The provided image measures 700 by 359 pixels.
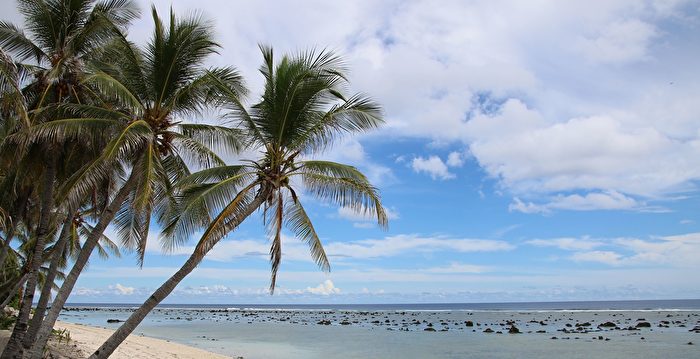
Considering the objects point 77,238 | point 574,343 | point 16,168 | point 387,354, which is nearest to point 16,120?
point 16,168

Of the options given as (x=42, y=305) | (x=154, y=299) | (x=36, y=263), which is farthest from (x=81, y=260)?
(x=36, y=263)

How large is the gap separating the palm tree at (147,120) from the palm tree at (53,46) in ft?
1.68

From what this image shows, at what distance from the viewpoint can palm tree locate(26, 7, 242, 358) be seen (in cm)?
943

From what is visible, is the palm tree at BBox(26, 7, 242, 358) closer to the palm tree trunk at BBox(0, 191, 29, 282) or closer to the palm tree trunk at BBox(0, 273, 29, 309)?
the palm tree trunk at BBox(0, 191, 29, 282)

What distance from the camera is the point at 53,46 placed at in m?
11.7

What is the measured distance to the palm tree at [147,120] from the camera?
943 centimetres

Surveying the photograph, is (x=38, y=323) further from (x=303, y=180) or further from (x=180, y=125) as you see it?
(x=303, y=180)

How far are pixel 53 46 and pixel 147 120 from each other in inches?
138

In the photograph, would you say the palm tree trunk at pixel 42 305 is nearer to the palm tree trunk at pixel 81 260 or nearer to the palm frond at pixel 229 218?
the palm tree trunk at pixel 81 260

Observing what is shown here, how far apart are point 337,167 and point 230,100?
7.97 feet

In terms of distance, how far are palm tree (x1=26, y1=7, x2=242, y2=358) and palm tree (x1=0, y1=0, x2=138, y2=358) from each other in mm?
511

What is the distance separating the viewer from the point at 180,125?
1072 centimetres

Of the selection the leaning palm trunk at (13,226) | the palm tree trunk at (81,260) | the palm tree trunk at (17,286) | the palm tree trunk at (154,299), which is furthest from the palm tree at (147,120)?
the palm tree trunk at (17,286)

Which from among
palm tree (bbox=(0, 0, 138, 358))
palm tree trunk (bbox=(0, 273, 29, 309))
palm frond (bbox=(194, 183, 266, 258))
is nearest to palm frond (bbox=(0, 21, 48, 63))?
palm tree (bbox=(0, 0, 138, 358))
